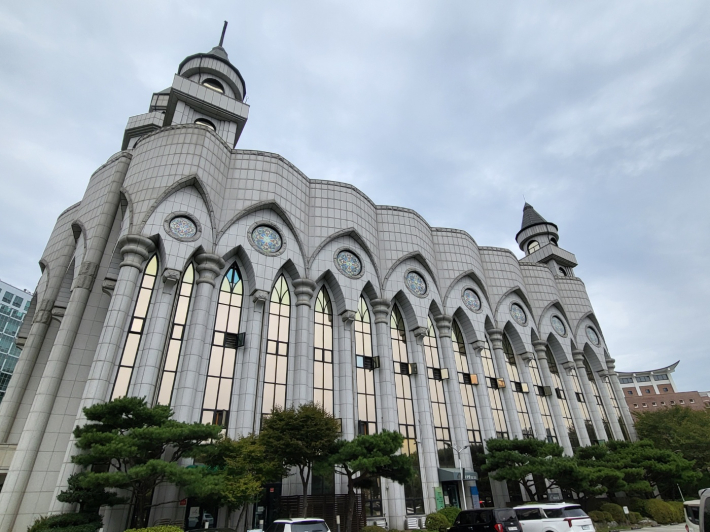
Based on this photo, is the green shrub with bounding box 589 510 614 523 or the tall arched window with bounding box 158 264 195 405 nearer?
the tall arched window with bounding box 158 264 195 405

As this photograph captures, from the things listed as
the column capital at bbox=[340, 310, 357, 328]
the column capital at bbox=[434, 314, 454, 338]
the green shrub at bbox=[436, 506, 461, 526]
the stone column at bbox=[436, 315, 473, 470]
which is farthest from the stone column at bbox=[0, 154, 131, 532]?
the stone column at bbox=[436, 315, 473, 470]

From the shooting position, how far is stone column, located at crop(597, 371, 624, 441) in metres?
52.6

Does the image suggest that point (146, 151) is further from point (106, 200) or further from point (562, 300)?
point (562, 300)

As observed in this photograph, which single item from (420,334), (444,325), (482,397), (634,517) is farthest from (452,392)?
(634,517)

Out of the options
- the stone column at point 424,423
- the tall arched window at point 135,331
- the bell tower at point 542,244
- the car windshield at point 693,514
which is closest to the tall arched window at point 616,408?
the bell tower at point 542,244

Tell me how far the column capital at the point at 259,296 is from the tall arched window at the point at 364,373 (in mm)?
8902

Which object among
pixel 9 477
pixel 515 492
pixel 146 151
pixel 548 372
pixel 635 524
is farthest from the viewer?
pixel 548 372

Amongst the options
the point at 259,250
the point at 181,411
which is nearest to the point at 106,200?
the point at 259,250

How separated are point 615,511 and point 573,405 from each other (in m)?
18.8

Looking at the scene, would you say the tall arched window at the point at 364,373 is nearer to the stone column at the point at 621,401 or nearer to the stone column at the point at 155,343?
the stone column at the point at 155,343

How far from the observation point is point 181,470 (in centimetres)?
1886

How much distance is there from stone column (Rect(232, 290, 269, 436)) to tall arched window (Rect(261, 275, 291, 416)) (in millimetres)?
600

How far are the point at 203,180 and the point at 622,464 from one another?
135 feet

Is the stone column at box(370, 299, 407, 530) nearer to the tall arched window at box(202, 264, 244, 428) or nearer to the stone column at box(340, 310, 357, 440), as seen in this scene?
the stone column at box(340, 310, 357, 440)
